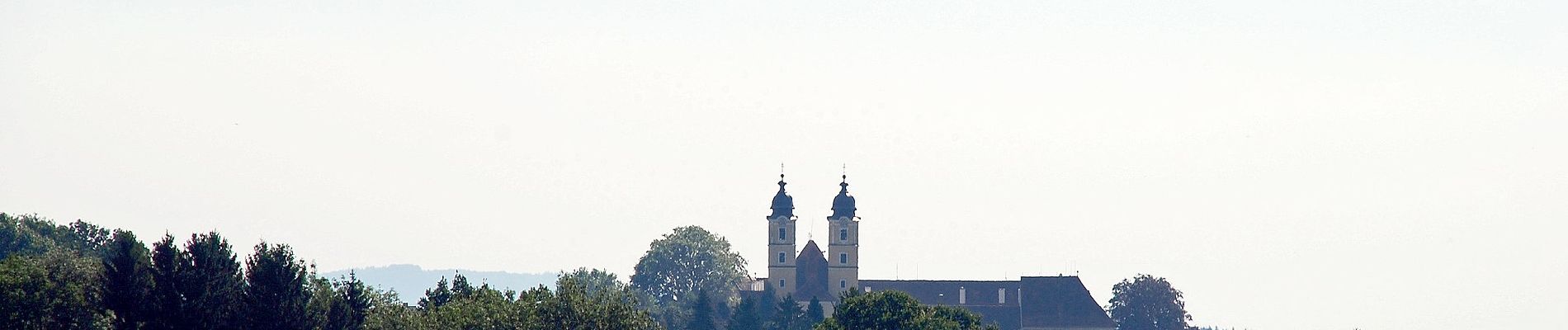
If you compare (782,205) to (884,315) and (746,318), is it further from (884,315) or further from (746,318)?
(884,315)

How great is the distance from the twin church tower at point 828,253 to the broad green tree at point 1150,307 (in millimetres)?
19790

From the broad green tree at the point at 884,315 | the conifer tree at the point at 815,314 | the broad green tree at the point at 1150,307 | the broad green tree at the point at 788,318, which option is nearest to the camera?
the broad green tree at the point at 884,315

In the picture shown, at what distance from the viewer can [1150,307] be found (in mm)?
185250

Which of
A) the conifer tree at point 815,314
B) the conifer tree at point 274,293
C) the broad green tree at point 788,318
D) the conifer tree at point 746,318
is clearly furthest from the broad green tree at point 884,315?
the conifer tree at point 815,314

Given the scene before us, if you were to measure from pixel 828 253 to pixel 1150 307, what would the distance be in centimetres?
2421

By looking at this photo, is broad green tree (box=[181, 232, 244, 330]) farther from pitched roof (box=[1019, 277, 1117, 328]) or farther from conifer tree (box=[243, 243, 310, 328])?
pitched roof (box=[1019, 277, 1117, 328])

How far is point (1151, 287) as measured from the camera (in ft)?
610

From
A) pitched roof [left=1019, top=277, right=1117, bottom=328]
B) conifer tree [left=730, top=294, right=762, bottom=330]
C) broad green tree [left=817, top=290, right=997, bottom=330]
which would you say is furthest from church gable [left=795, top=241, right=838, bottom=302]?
broad green tree [left=817, top=290, right=997, bottom=330]

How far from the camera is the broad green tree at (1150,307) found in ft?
608

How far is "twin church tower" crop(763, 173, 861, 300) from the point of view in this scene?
191000mm

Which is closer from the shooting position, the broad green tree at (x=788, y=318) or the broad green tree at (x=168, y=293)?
the broad green tree at (x=168, y=293)

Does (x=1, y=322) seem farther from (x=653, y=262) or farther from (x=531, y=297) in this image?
(x=653, y=262)

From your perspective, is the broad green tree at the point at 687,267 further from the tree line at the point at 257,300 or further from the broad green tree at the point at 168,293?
the broad green tree at the point at 168,293

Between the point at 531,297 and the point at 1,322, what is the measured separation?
53.8 feet
